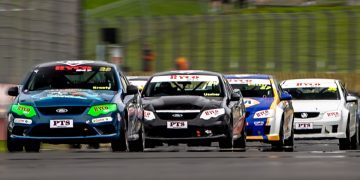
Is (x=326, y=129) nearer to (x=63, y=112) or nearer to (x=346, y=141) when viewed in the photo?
(x=346, y=141)

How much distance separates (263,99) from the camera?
21547 millimetres

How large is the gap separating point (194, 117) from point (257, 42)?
21.6 m

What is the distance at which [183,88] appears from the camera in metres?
19.9

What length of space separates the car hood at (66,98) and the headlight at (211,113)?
179cm

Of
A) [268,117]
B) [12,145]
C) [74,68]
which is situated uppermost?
[74,68]

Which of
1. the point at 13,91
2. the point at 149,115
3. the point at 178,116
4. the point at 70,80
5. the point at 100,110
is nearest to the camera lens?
the point at 100,110

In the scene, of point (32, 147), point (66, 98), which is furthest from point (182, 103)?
point (32, 147)

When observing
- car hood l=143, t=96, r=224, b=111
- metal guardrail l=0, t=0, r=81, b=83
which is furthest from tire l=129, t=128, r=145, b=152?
metal guardrail l=0, t=0, r=81, b=83

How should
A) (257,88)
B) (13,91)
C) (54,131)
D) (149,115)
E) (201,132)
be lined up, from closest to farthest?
1. (54,131)
2. (13,91)
3. (201,132)
4. (149,115)
5. (257,88)

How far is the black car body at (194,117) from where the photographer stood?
1855cm

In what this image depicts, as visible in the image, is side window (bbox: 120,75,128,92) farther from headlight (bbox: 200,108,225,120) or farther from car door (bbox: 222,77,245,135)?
car door (bbox: 222,77,245,135)

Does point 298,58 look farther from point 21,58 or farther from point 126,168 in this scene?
point 126,168

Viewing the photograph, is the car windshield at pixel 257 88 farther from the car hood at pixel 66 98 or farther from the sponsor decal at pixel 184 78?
Answer: the car hood at pixel 66 98

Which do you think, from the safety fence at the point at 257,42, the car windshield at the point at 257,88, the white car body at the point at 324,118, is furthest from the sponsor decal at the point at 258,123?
the safety fence at the point at 257,42
